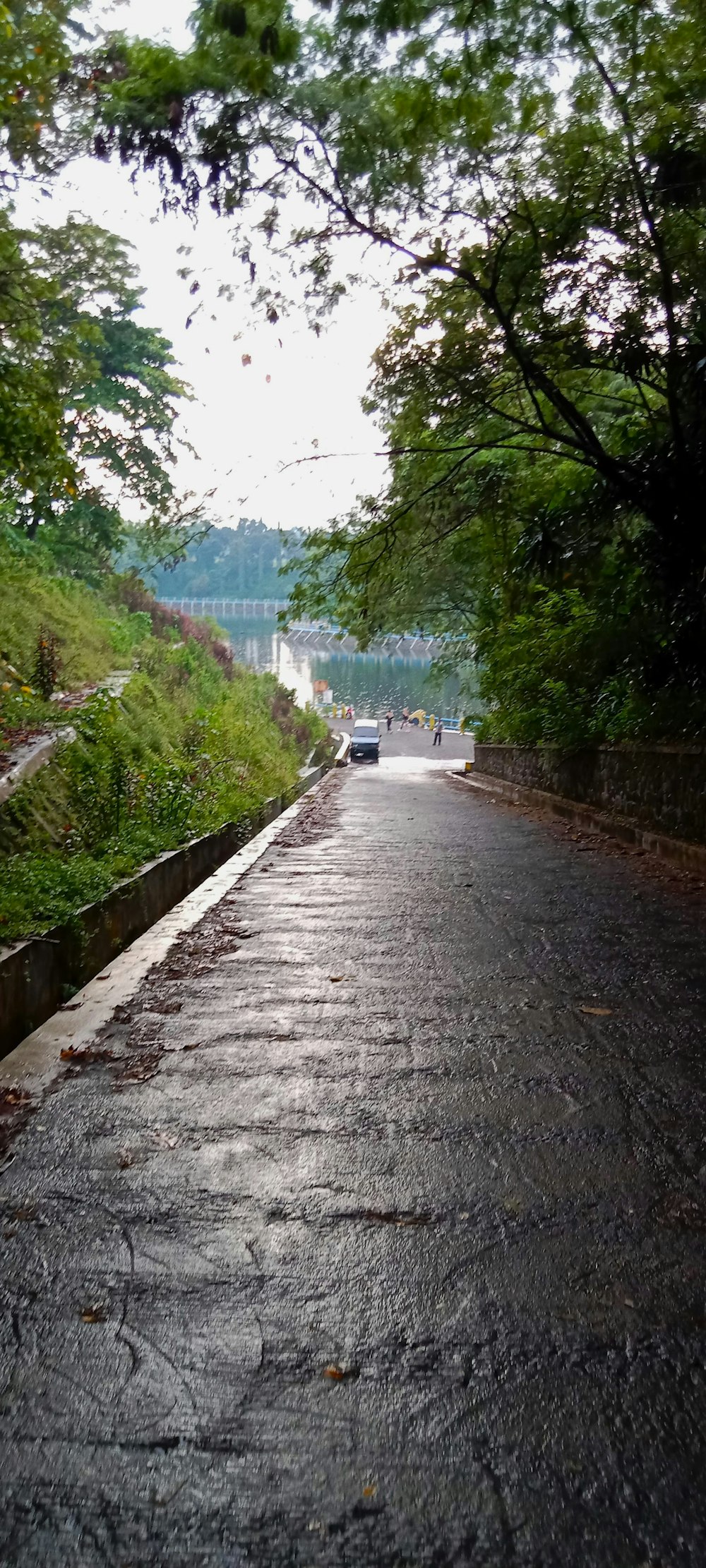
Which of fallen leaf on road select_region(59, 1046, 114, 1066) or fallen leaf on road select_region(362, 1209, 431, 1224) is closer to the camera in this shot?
fallen leaf on road select_region(362, 1209, 431, 1224)

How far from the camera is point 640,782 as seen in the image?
12.6 metres

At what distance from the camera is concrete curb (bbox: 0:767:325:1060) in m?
5.35

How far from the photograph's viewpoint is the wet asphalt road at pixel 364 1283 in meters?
2.20

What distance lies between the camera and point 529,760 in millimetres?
20078

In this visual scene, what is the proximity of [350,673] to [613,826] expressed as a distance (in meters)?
119

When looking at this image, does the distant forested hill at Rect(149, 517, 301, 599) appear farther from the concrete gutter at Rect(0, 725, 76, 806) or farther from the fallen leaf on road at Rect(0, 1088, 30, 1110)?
the fallen leaf on road at Rect(0, 1088, 30, 1110)

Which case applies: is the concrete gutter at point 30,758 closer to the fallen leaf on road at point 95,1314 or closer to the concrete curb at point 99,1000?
the concrete curb at point 99,1000

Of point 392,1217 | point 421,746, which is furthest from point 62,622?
point 421,746

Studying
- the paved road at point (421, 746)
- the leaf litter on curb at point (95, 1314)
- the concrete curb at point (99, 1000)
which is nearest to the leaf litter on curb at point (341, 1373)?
the leaf litter on curb at point (95, 1314)

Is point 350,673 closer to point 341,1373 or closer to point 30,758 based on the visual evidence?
point 30,758

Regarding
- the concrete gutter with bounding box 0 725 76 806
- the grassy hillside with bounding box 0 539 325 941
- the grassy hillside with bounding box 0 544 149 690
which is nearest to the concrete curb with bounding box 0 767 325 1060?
the grassy hillside with bounding box 0 539 325 941

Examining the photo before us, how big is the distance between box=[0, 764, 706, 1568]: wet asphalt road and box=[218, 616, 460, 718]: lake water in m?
35.6

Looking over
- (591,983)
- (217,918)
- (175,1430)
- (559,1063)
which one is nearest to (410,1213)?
(175,1430)

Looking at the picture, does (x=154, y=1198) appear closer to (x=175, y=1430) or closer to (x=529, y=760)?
(x=175, y=1430)
